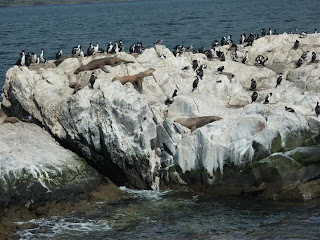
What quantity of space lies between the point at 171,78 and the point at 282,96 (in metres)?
6.00

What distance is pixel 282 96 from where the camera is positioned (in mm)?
28297

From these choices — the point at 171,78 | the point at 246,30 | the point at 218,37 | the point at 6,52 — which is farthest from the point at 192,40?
the point at 171,78

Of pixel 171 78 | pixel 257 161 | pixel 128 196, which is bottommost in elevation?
pixel 128 196

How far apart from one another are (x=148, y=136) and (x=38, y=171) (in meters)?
5.15

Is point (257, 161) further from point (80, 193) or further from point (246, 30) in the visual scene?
point (246, 30)

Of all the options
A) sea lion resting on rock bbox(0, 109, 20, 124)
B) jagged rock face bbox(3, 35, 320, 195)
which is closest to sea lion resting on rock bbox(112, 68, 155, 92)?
jagged rock face bbox(3, 35, 320, 195)

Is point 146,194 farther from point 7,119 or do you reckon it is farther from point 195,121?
point 7,119

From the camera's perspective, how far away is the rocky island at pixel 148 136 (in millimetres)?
21969

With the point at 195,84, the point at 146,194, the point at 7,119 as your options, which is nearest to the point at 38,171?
Result: the point at 146,194

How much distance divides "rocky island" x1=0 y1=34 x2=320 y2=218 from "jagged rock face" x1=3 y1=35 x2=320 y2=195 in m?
0.05

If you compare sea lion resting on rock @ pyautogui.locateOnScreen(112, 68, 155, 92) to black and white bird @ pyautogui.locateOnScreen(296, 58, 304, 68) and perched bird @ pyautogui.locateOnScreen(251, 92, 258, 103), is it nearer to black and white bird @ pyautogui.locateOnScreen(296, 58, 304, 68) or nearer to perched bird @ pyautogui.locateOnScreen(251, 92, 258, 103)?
perched bird @ pyautogui.locateOnScreen(251, 92, 258, 103)

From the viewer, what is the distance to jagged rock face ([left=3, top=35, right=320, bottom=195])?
22719 millimetres

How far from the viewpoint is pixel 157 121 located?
82.0 ft

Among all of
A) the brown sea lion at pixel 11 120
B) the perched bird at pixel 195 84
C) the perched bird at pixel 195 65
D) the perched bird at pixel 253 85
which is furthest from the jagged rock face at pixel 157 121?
the perched bird at pixel 195 65
